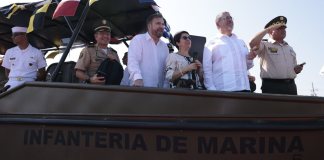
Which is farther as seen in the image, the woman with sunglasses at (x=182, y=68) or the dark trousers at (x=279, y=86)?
the dark trousers at (x=279, y=86)

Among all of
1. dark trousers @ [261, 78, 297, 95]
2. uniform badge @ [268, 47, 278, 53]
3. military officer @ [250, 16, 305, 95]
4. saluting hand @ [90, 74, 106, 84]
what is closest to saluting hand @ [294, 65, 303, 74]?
military officer @ [250, 16, 305, 95]

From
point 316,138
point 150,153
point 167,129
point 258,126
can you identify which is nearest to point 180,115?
point 167,129

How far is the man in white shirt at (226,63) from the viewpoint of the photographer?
3711 mm

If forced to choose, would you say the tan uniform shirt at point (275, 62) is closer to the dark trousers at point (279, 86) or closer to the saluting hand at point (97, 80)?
the dark trousers at point (279, 86)

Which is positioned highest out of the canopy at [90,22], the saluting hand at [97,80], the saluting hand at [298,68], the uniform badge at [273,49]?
the canopy at [90,22]

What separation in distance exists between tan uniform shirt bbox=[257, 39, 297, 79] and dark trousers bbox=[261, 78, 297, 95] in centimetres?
4

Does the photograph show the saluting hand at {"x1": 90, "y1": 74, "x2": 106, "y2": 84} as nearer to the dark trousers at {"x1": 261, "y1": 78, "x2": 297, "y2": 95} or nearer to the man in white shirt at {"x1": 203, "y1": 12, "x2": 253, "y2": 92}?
the man in white shirt at {"x1": 203, "y1": 12, "x2": 253, "y2": 92}

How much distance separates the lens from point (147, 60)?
3885 mm

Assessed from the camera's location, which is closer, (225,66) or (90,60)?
(225,66)

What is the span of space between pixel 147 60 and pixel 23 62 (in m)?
1.63

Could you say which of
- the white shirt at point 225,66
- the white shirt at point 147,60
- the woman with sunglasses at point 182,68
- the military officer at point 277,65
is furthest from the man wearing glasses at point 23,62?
the military officer at point 277,65

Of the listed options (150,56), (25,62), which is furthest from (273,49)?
(25,62)

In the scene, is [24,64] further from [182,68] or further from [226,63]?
[226,63]

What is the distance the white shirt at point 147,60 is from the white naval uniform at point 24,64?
1.40 metres
